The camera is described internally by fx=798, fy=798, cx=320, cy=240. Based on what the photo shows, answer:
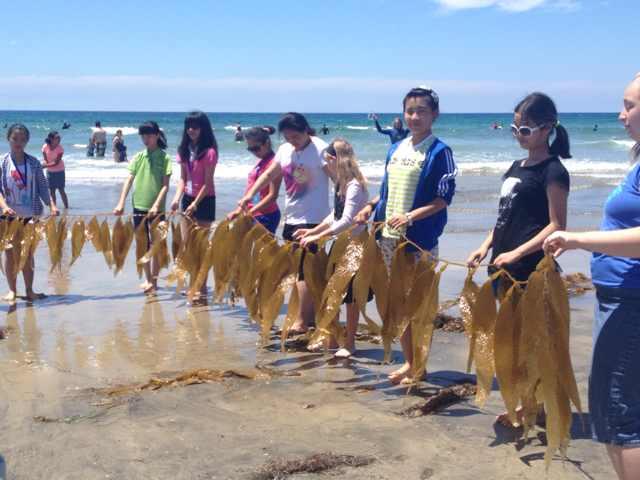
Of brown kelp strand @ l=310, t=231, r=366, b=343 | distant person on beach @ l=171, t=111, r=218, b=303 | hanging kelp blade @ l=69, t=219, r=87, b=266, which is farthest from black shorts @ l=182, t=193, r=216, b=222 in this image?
brown kelp strand @ l=310, t=231, r=366, b=343

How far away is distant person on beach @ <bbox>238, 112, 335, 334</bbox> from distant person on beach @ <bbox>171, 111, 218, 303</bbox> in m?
1.18

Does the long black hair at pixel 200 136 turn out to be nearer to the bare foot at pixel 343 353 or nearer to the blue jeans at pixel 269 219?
the blue jeans at pixel 269 219

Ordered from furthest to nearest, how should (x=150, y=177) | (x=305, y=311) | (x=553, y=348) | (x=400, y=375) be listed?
1. (x=150, y=177)
2. (x=305, y=311)
3. (x=400, y=375)
4. (x=553, y=348)

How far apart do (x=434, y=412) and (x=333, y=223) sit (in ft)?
4.89

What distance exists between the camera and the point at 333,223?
199 inches

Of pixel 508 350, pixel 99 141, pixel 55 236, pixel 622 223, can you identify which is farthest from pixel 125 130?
pixel 622 223

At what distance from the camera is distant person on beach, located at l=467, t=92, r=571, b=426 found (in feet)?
12.0

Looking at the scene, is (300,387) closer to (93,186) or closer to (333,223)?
(333,223)

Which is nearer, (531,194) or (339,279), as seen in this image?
(531,194)

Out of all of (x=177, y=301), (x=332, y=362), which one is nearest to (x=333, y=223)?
(x=332, y=362)

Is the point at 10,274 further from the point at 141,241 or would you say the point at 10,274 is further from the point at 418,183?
the point at 418,183

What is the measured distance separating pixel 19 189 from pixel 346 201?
3375 mm

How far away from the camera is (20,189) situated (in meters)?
6.99

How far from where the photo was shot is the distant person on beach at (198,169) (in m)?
6.86
